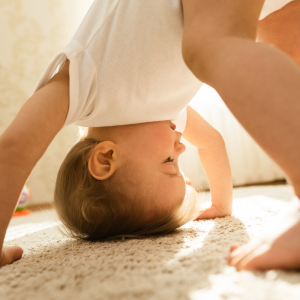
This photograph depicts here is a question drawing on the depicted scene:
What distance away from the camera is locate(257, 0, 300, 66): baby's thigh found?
71cm

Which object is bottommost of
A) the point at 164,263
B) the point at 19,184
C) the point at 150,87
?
the point at 164,263

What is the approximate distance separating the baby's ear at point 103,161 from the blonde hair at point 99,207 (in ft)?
0.04

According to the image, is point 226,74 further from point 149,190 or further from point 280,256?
point 149,190

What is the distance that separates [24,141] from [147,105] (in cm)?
25

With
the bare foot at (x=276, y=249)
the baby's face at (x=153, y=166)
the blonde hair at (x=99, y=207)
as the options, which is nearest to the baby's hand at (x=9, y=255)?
the blonde hair at (x=99, y=207)

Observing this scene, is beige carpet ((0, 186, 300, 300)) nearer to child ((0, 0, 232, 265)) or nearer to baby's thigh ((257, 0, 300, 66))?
child ((0, 0, 232, 265))

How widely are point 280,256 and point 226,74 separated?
0.68 ft

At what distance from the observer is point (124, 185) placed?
1.99ft

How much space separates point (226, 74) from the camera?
351mm

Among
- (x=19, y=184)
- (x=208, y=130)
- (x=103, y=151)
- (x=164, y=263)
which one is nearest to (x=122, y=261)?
(x=164, y=263)

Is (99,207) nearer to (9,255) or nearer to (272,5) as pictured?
(9,255)

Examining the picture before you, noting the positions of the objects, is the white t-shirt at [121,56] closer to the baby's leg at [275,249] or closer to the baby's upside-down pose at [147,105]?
the baby's upside-down pose at [147,105]

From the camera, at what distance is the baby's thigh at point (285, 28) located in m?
0.71

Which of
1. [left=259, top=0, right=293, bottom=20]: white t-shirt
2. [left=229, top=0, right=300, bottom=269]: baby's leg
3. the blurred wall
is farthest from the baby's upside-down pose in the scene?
the blurred wall
